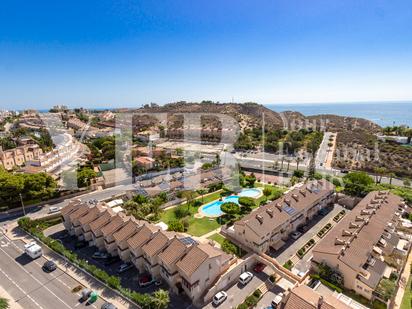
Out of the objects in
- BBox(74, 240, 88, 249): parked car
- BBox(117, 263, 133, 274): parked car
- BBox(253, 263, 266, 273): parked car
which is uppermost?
BBox(74, 240, 88, 249): parked car

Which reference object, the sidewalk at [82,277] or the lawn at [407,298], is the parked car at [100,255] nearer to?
the sidewalk at [82,277]

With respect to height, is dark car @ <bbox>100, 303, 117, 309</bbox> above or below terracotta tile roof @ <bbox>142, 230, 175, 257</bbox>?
below

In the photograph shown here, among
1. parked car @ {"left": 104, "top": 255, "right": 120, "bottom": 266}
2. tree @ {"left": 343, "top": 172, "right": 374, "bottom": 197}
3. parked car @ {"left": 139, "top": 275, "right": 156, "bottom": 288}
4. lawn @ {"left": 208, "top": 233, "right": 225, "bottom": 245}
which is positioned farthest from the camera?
tree @ {"left": 343, "top": 172, "right": 374, "bottom": 197}

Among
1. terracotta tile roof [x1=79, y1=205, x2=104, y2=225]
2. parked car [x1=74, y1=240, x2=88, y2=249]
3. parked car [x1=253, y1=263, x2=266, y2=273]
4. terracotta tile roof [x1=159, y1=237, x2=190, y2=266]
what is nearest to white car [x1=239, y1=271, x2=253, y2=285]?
parked car [x1=253, y1=263, x2=266, y2=273]

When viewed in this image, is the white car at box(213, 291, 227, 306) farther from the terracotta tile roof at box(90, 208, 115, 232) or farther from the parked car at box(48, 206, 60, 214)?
the parked car at box(48, 206, 60, 214)

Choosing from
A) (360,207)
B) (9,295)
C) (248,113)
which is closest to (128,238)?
(9,295)

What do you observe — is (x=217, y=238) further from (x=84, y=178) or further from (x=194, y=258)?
(x=84, y=178)

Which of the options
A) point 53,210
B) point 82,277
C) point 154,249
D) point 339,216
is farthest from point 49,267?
point 339,216
